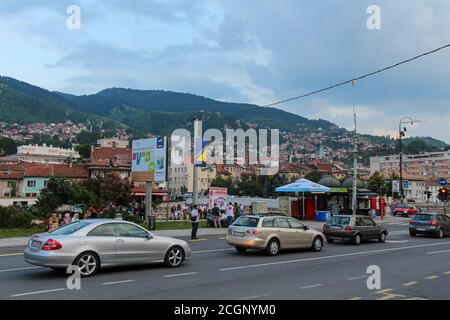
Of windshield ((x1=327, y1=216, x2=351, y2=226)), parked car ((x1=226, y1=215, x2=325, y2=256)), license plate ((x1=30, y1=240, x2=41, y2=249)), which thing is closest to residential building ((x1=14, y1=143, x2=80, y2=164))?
windshield ((x1=327, y1=216, x2=351, y2=226))

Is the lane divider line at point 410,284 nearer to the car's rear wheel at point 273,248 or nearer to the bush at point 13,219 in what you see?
the car's rear wheel at point 273,248

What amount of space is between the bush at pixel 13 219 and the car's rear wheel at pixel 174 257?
17.4 metres

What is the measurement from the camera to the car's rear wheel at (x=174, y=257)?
492 inches

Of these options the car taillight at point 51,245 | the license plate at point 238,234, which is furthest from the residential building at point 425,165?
the car taillight at point 51,245

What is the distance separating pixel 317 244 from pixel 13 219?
18.5 meters

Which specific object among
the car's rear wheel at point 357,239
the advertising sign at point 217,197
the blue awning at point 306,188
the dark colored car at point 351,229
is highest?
the blue awning at point 306,188

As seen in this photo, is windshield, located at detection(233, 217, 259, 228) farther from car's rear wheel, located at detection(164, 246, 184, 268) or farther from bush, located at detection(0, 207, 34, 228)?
bush, located at detection(0, 207, 34, 228)

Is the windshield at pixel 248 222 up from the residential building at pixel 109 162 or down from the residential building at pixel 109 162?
down

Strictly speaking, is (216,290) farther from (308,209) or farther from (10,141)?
(10,141)

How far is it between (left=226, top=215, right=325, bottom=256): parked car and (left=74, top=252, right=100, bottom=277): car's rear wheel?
5.96 meters

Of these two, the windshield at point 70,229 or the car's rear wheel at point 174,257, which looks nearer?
the windshield at point 70,229

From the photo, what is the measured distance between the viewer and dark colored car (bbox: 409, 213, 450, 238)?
2492cm

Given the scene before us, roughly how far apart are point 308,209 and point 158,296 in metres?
32.8

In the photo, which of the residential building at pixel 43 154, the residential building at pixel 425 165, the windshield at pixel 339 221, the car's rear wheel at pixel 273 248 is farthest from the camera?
the residential building at pixel 425 165
